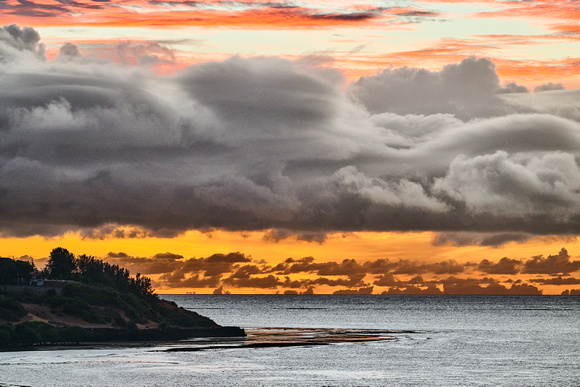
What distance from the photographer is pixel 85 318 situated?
527ft

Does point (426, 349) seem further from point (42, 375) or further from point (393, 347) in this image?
point (42, 375)

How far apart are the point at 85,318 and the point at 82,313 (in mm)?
1139

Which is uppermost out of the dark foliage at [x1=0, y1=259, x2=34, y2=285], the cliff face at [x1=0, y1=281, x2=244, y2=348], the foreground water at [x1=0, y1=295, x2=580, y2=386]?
the dark foliage at [x1=0, y1=259, x2=34, y2=285]

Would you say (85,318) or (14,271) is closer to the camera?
(85,318)

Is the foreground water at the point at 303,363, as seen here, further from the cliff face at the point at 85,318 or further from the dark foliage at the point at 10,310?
the dark foliage at the point at 10,310

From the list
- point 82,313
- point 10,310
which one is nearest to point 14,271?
point 82,313

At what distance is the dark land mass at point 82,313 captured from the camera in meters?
147

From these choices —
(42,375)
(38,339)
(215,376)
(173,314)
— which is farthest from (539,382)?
(173,314)

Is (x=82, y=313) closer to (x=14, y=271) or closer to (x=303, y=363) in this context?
(x=14, y=271)

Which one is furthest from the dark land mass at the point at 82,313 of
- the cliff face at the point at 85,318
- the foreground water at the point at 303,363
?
the foreground water at the point at 303,363

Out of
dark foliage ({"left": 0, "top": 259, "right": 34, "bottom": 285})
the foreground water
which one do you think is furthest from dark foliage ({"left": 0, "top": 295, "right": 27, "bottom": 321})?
dark foliage ({"left": 0, "top": 259, "right": 34, "bottom": 285})

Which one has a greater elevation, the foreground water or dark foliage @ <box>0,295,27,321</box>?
dark foliage @ <box>0,295,27,321</box>

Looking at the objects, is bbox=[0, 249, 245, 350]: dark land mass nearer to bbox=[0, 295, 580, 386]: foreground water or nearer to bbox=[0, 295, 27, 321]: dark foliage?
bbox=[0, 295, 27, 321]: dark foliage

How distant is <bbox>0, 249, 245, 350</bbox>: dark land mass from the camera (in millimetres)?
146625
